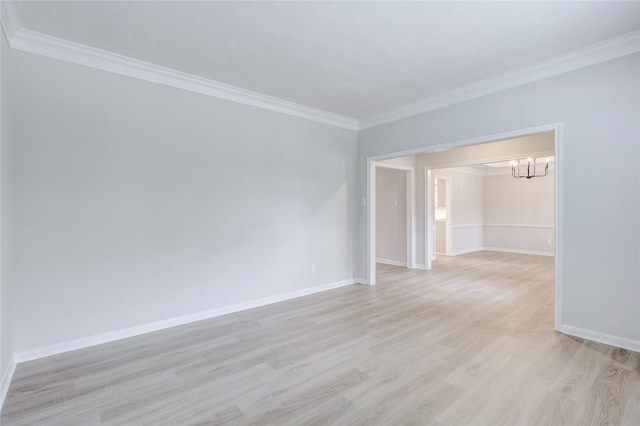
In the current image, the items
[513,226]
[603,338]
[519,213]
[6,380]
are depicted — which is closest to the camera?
[6,380]

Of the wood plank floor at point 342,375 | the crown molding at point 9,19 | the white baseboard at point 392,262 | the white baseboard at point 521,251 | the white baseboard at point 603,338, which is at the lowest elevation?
the white baseboard at point 521,251

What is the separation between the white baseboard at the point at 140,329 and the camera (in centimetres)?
274

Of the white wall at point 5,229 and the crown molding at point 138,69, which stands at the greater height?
the crown molding at point 138,69

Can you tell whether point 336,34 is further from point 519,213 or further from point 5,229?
point 519,213

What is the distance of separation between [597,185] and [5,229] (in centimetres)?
505

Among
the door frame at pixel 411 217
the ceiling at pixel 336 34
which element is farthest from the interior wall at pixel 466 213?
the ceiling at pixel 336 34

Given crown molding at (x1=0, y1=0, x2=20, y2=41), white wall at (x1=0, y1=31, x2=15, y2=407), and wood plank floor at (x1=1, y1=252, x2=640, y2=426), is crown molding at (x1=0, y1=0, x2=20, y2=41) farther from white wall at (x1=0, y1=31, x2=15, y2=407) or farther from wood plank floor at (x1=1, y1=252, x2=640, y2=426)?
wood plank floor at (x1=1, y1=252, x2=640, y2=426)

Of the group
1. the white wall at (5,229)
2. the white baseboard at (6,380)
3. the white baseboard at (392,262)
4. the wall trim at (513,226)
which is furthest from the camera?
the wall trim at (513,226)

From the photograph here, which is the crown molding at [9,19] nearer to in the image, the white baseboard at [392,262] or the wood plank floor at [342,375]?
the wood plank floor at [342,375]

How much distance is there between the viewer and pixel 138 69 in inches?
127

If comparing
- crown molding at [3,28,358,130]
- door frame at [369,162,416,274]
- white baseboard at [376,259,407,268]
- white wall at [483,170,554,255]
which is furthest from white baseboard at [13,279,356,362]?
white wall at [483,170,554,255]

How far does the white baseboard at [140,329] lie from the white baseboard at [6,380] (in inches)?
5.6

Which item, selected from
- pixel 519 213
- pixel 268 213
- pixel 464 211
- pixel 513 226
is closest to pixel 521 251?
pixel 513 226

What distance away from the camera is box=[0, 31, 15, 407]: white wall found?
2.22 m
